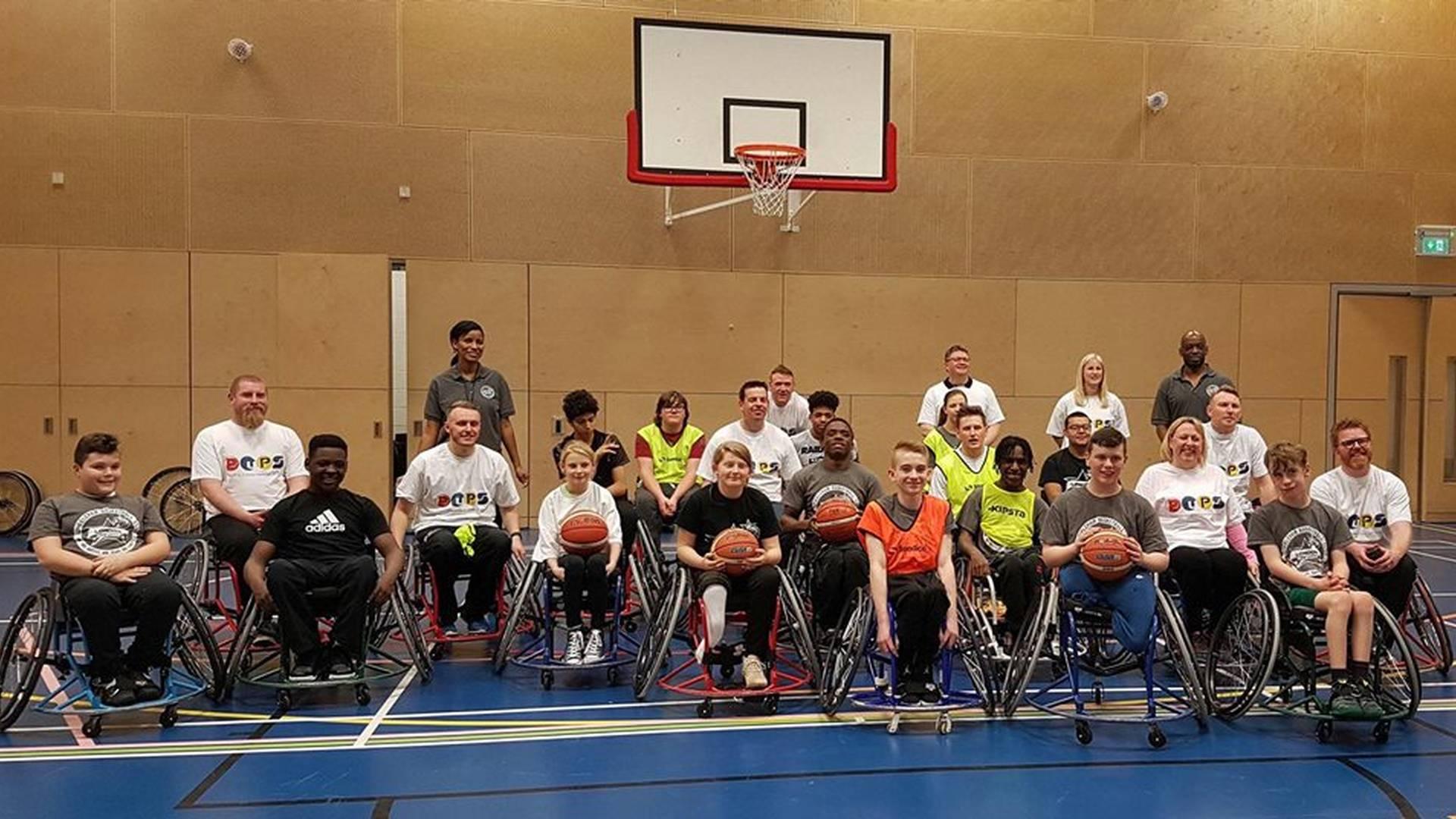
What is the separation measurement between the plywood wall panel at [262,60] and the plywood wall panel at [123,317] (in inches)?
50.9

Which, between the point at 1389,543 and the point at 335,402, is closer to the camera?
the point at 1389,543

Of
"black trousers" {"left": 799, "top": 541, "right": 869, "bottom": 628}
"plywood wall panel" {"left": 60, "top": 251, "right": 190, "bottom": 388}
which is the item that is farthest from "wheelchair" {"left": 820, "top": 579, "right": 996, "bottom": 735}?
"plywood wall panel" {"left": 60, "top": 251, "right": 190, "bottom": 388}

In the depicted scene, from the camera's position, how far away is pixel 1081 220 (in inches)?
396

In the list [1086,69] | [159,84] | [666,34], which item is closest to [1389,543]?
[666,34]

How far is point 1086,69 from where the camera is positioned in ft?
32.8

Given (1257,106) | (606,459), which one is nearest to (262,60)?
(606,459)

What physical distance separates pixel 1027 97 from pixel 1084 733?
7241 mm

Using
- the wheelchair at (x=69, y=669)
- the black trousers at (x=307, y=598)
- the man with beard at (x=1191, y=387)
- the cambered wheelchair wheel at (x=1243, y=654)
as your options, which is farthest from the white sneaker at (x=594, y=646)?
the man with beard at (x=1191, y=387)

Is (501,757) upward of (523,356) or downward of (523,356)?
downward

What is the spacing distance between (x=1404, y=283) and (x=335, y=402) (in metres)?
9.96

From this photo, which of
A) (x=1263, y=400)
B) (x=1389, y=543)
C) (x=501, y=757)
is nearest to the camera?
(x=501, y=757)

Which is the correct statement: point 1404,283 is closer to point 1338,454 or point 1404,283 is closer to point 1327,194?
point 1327,194

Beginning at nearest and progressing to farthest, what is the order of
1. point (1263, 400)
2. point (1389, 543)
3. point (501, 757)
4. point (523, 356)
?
point (501, 757), point (1389, 543), point (523, 356), point (1263, 400)

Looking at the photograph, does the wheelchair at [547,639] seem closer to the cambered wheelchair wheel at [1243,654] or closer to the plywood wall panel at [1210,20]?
the cambered wheelchair wheel at [1243,654]
